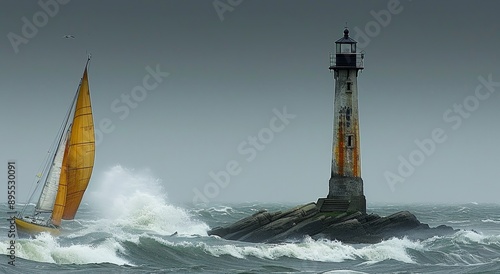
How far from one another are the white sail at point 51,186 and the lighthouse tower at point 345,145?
10786mm

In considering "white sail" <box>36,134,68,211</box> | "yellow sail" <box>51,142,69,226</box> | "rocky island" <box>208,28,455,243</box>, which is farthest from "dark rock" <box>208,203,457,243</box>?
"white sail" <box>36,134,68,211</box>

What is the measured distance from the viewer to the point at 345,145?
47.4 meters

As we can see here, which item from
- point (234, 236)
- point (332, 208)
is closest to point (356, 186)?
point (332, 208)

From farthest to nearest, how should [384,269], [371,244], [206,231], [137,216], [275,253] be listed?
[137,216]
[206,231]
[371,244]
[275,253]
[384,269]

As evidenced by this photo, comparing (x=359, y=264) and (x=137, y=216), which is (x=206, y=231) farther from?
(x=359, y=264)

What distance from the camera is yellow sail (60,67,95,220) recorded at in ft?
153

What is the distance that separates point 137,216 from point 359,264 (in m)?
23.1

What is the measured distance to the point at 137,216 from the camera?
191ft

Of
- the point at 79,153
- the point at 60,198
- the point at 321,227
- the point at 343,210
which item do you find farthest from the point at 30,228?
the point at 343,210

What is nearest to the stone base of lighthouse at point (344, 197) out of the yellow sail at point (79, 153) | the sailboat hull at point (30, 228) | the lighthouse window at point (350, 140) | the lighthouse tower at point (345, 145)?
the lighthouse tower at point (345, 145)

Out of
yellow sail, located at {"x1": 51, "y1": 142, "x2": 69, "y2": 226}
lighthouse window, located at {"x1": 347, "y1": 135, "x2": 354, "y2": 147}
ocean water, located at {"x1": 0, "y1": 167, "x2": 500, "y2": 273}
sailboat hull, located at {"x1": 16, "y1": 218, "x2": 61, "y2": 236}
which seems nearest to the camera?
ocean water, located at {"x1": 0, "y1": 167, "x2": 500, "y2": 273}

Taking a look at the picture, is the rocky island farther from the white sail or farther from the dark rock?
the white sail

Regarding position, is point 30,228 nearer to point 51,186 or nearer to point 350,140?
point 51,186

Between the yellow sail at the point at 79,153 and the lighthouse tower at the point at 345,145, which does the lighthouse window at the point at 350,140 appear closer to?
the lighthouse tower at the point at 345,145
